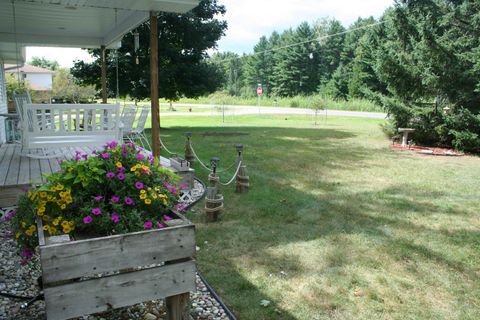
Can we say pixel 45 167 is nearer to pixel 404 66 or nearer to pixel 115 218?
pixel 115 218

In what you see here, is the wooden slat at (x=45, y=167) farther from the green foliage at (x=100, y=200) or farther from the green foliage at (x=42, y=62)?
the green foliage at (x=42, y=62)

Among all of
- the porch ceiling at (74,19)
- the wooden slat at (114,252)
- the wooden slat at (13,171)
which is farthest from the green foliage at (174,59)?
the wooden slat at (114,252)

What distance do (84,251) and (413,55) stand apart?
40.3 feet

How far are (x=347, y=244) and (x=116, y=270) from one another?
2774 millimetres

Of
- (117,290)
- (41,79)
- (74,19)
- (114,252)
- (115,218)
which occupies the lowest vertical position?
(117,290)

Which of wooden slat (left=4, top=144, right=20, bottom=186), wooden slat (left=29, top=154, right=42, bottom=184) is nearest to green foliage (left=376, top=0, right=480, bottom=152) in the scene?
wooden slat (left=29, top=154, right=42, bottom=184)

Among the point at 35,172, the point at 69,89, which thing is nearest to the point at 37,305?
the point at 35,172

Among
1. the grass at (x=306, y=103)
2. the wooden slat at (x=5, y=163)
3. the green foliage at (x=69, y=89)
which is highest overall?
the green foliage at (x=69, y=89)

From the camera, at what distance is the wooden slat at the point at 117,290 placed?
6.76 ft

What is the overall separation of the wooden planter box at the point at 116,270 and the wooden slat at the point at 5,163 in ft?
9.13

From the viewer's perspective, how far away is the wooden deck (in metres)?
4.26

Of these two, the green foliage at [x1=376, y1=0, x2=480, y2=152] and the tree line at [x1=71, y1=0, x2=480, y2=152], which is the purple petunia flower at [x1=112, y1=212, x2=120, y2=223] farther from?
the green foliage at [x1=376, y1=0, x2=480, y2=152]

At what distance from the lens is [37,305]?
2906 mm

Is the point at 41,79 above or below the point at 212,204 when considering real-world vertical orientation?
above
